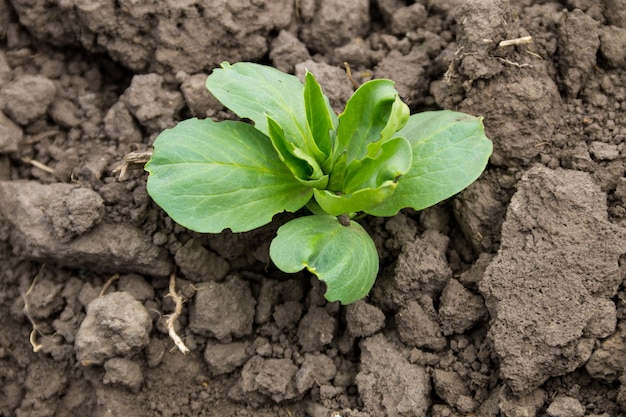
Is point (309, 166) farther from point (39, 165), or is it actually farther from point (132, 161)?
point (39, 165)

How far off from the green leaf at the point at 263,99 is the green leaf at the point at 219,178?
4.0 inches

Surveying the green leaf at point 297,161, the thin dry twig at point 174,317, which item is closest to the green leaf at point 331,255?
the green leaf at point 297,161

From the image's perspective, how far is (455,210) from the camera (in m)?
2.72

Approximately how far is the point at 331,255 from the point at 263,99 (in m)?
0.68

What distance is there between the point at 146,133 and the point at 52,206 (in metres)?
0.52

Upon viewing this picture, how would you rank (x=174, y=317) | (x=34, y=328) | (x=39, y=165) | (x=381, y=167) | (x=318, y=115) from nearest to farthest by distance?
(x=381, y=167) < (x=318, y=115) < (x=174, y=317) < (x=34, y=328) < (x=39, y=165)

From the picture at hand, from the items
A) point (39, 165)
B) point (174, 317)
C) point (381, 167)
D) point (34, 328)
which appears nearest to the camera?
point (381, 167)

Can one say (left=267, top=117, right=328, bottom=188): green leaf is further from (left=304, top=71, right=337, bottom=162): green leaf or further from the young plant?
(left=304, top=71, right=337, bottom=162): green leaf

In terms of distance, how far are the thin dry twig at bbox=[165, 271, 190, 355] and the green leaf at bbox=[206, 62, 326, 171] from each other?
767 millimetres

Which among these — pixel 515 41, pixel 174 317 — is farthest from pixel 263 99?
pixel 515 41

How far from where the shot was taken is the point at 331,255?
7.81 feet

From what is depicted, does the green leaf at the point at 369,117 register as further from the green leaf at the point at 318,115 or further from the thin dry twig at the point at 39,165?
the thin dry twig at the point at 39,165

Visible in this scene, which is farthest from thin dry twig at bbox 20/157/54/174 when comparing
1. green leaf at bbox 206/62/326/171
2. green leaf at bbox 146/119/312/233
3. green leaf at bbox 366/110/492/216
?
green leaf at bbox 366/110/492/216

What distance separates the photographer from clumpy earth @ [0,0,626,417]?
2406 mm
